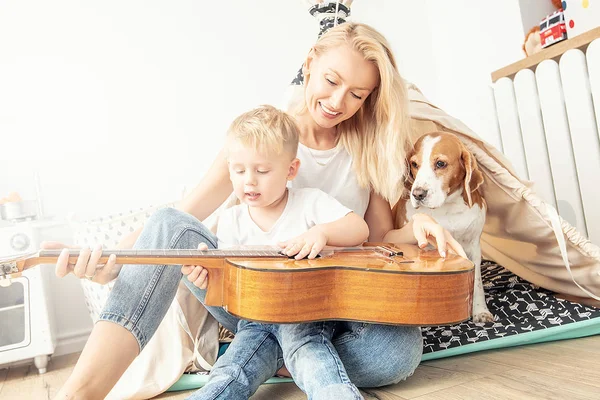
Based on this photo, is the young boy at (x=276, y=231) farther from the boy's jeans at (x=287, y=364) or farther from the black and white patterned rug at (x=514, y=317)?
the black and white patterned rug at (x=514, y=317)

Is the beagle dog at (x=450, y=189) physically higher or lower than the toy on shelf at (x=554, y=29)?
lower

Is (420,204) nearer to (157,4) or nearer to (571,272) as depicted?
(571,272)

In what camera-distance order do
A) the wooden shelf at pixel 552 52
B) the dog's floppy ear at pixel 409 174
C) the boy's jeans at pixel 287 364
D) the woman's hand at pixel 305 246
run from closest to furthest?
the boy's jeans at pixel 287 364, the woman's hand at pixel 305 246, the dog's floppy ear at pixel 409 174, the wooden shelf at pixel 552 52

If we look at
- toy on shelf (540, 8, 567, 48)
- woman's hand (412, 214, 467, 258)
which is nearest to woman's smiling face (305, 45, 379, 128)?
woman's hand (412, 214, 467, 258)

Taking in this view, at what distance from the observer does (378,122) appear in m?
1.73

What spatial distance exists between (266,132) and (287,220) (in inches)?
A: 10.1

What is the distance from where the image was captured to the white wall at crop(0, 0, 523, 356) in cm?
277

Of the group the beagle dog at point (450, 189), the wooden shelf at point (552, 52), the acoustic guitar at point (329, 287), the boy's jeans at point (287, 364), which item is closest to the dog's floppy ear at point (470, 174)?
the beagle dog at point (450, 189)

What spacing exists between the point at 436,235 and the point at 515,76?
159 cm

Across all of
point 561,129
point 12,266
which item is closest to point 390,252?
point 12,266

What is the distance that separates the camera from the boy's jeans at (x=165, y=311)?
1.21m

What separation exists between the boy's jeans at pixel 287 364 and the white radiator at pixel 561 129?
1591 millimetres

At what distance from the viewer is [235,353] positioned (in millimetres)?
1286

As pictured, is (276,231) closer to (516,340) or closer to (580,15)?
(516,340)
